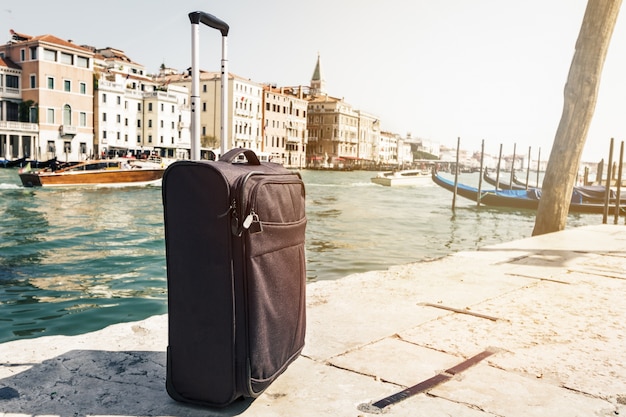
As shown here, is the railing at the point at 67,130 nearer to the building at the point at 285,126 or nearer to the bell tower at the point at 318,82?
the building at the point at 285,126

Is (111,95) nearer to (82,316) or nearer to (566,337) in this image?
(82,316)

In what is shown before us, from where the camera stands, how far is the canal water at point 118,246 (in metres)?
4.72

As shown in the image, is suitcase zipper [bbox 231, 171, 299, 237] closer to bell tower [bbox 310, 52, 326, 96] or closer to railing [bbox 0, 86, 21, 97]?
railing [bbox 0, 86, 21, 97]

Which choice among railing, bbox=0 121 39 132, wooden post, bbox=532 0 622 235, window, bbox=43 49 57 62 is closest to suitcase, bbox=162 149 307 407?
wooden post, bbox=532 0 622 235

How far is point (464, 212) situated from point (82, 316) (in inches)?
660

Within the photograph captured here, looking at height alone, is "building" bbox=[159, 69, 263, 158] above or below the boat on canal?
above

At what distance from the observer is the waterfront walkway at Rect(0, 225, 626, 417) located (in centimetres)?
148

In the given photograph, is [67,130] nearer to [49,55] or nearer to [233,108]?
[49,55]

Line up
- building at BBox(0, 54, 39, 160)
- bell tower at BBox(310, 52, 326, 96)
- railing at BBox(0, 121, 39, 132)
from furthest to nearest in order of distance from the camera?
1. bell tower at BBox(310, 52, 326, 96)
2. building at BBox(0, 54, 39, 160)
3. railing at BBox(0, 121, 39, 132)

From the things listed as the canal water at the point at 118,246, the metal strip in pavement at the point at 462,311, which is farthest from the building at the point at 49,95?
the metal strip in pavement at the point at 462,311

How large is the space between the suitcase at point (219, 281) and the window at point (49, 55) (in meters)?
41.3

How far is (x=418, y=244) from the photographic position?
1070 centimetres

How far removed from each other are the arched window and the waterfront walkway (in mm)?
40234

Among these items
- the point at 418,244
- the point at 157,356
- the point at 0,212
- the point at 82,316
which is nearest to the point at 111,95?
the point at 0,212
